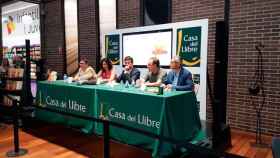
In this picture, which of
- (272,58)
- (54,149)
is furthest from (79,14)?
(272,58)

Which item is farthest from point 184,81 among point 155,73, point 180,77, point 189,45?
point 189,45

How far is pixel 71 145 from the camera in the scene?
370 centimetres

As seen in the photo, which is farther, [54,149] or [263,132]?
[263,132]

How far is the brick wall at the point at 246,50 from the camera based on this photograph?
3.86 metres

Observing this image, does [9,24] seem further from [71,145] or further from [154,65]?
[154,65]

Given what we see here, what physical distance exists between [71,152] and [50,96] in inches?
47.3

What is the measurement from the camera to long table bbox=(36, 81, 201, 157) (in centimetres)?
274

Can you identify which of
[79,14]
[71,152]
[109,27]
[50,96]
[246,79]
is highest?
[79,14]

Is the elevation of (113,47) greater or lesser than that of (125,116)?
greater

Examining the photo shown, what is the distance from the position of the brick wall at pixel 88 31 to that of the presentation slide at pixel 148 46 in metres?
1.22

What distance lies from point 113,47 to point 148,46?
108 cm

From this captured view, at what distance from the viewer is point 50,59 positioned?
7.73 meters

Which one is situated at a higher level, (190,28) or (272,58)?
(190,28)

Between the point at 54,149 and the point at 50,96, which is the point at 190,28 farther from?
the point at 54,149
